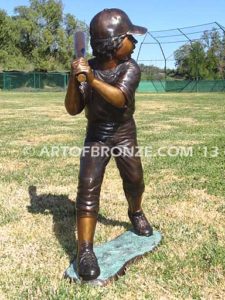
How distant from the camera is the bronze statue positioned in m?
2.96

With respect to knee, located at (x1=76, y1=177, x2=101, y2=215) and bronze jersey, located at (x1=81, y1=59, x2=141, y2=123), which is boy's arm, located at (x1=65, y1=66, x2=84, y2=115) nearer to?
bronze jersey, located at (x1=81, y1=59, x2=141, y2=123)

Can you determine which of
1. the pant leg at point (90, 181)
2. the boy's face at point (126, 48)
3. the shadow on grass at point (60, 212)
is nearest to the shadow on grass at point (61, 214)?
the shadow on grass at point (60, 212)

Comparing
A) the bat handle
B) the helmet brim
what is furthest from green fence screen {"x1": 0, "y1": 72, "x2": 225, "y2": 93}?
the bat handle

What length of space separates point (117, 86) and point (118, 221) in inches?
64.6

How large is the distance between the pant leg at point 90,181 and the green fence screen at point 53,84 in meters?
35.4

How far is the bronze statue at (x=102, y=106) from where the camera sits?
2959mm

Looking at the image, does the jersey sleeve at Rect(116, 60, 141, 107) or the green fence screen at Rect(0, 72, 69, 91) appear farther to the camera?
the green fence screen at Rect(0, 72, 69, 91)

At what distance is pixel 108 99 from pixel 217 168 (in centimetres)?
390

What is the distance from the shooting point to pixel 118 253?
3316mm

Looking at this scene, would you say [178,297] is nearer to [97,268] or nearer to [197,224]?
[97,268]

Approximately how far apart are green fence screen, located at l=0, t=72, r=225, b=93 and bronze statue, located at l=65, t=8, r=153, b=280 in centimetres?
3528

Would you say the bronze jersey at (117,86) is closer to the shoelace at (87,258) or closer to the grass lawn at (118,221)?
the shoelace at (87,258)

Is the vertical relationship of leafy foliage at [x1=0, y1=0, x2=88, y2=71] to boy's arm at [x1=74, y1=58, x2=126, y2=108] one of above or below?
below

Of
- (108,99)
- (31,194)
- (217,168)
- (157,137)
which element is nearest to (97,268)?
(108,99)
